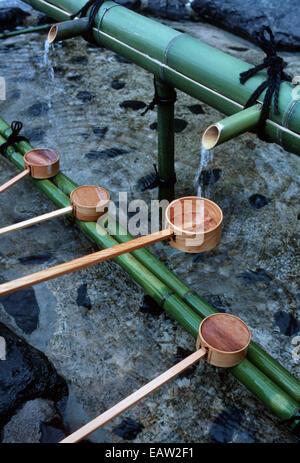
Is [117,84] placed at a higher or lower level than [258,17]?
lower

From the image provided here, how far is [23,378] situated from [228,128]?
76.2 inches

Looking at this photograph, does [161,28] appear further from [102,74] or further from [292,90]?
[102,74]

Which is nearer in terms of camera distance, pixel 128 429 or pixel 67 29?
pixel 128 429

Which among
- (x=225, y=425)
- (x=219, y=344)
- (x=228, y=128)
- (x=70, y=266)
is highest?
(x=228, y=128)

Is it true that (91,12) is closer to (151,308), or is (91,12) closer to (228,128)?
(228,128)

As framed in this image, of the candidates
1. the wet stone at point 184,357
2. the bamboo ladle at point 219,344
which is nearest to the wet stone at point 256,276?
the wet stone at point 184,357

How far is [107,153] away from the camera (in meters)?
5.24

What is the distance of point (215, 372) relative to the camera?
3197 mm

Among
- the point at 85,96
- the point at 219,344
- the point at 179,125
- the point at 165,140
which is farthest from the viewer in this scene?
the point at 85,96

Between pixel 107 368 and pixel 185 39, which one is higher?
pixel 185 39

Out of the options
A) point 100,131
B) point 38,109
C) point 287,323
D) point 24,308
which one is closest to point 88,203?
point 24,308

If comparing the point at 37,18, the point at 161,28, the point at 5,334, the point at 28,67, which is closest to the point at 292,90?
the point at 161,28

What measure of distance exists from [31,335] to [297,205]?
2.78m

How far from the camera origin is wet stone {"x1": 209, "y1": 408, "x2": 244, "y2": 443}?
9.38 feet
